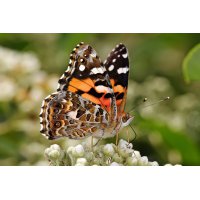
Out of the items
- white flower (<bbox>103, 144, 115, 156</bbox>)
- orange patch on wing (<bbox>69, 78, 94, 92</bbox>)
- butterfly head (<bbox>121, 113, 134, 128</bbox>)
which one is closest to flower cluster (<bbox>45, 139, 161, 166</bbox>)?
white flower (<bbox>103, 144, 115, 156</bbox>)

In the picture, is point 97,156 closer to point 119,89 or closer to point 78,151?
point 78,151

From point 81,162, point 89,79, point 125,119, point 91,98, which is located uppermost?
point 89,79

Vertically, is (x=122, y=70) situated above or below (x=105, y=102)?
above

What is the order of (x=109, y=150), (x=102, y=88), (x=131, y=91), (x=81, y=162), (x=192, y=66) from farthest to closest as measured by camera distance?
(x=131, y=91), (x=102, y=88), (x=192, y=66), (x=109, y=150), (x=81, y=162)

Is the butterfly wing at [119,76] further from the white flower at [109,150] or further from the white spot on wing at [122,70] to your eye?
the white flower at [109,150]

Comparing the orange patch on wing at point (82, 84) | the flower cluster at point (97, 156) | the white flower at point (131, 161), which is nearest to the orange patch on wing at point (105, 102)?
the orange patch on wing at point (82, 84)

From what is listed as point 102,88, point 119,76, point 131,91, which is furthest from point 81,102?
point 131,91

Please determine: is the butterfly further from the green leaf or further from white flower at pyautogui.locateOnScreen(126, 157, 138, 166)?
white flower at pyautogui.locateOnScreen(126, 157, 138, 166)

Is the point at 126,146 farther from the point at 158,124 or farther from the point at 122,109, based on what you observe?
the point at 158,124
